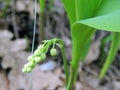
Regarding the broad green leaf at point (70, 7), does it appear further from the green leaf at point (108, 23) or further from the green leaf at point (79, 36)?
the green leaf at point (108, 23)

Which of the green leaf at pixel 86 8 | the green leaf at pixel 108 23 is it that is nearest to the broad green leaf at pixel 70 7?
the green leaf at pixel 86 8

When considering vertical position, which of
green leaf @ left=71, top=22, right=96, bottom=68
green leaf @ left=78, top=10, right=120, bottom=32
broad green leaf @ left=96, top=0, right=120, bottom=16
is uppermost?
broad green leaf @ left=96, top=0, right=120, bottom=16

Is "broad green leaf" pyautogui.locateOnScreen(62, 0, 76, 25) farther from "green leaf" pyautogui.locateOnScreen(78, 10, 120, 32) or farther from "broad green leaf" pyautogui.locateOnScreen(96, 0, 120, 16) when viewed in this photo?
"green leaf" pyautogui.locateOnScreen(78, 10, 120, 32)

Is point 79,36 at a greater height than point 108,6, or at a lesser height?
lesser

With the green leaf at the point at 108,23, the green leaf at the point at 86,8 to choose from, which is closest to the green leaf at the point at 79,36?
the green leaf at the point at 86,8

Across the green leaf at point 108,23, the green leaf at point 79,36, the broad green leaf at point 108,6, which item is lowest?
the green leaf at point 79,36

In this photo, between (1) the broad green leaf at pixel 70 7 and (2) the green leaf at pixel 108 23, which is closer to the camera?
(2) the green leaf at pixel 108 23

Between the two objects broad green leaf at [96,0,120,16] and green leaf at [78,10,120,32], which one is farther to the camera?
broad green leaf at [96,0,120,16]

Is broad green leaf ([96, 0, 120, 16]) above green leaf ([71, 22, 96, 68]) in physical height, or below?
above

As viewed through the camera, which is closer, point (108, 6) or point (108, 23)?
point (108, 23)

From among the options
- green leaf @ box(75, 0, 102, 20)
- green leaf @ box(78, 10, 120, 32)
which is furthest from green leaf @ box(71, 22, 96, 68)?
green leaf @ box(78, 10, 120, 32)

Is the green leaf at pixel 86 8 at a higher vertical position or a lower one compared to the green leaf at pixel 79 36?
higher

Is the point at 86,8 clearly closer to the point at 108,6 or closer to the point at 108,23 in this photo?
the point at 108,6

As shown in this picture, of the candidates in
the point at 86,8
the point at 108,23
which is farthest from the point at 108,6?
the point at 108,23
